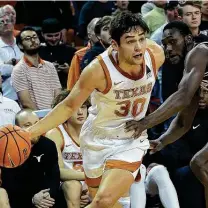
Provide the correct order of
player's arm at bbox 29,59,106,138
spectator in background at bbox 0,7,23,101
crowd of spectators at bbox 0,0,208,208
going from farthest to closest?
spectator in background at bbox 0,7,23,101 < crowd of spectators at bbox 0,0,208,208 < player's arm at bbox 29,59,106,138

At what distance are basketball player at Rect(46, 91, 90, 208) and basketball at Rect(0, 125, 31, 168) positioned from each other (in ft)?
5.18

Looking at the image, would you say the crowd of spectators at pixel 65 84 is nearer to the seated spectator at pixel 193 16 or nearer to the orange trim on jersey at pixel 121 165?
the seated spectator at pixel 193 16

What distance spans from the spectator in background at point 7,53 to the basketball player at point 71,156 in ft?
5.13

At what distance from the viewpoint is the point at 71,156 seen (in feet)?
22.7

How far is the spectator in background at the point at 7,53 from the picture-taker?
8352 mm

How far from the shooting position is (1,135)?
5039mm

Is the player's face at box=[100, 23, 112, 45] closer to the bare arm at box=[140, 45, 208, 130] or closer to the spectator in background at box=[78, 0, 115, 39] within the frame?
the spectator in background at box=[78, 0, 115, 39]

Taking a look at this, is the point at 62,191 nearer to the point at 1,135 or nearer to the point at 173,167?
the point at 173,167

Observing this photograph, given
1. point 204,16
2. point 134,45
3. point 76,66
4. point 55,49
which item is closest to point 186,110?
point 134,45

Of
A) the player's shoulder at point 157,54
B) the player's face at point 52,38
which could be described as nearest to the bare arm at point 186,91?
the player's shoulder at point 157,54

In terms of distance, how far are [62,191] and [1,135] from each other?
5.65ft

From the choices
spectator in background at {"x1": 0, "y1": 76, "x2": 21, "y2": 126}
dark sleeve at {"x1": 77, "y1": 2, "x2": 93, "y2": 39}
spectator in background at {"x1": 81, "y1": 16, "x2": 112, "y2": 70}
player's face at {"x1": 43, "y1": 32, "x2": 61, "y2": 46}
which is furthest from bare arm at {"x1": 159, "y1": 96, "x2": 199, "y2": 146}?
dark sleeve at {"x1": 77, "y1": 2, "x2": 93, "y2": 39}

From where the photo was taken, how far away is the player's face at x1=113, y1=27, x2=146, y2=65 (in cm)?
516

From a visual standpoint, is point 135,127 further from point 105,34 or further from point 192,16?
point 192,16
